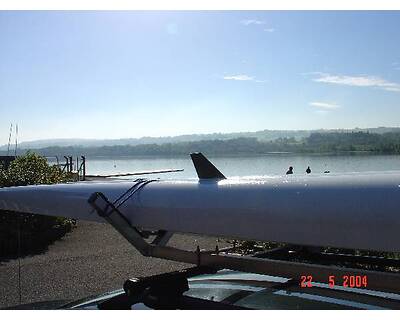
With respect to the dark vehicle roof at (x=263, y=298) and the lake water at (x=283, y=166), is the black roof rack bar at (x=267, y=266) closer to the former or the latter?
the dark vehicle roof at (x=263, y=298)

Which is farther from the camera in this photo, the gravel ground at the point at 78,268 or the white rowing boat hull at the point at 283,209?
the gravel ground at the point at 78,268

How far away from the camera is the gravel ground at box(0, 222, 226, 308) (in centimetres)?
627

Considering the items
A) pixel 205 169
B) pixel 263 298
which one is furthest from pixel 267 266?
pixel 205 169

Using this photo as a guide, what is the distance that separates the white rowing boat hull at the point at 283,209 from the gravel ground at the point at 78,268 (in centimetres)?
294

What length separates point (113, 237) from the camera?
33.0 feet

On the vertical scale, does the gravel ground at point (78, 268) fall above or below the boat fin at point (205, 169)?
below

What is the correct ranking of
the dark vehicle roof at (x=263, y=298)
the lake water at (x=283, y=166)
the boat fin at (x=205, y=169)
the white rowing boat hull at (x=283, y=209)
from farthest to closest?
the lake water at (x=283, y=166) < the boat fin at (x=205, y=169) < the white rowing boat hull at (x=283, y=209) < the dark vehicle roof at (x=263, y=298)

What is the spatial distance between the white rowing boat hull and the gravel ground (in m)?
2.94

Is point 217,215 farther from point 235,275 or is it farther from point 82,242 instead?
point 82,242

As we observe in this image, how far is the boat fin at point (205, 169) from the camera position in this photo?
3.47m

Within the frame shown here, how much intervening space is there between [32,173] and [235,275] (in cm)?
849
